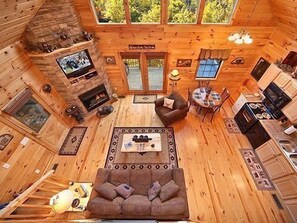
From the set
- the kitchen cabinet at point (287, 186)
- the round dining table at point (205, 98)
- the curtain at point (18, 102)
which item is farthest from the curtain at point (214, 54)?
the curtain at point (18, 102)

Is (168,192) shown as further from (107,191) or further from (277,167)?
(277,167)

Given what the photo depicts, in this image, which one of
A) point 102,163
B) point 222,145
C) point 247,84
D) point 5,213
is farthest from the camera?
point 247,84

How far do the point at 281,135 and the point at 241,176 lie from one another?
5.00ft

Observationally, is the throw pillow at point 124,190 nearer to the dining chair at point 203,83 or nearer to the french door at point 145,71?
the french door at point 145,71

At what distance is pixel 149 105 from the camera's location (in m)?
6.41

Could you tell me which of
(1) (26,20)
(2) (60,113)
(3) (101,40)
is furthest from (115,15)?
(2) (60,113)

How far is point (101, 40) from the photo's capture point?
5121 mm

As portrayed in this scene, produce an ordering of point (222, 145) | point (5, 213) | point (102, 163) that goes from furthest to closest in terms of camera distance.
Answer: point (222, 145), point (102, 163), point (5, 213)

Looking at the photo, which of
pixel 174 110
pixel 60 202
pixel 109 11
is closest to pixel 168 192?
pixel 60 202

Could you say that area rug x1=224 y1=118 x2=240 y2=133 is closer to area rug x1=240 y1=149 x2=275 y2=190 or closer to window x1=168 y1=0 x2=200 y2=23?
area rug x1=240 y1=149 x2=275 y2=190

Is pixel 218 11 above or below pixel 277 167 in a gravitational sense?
above

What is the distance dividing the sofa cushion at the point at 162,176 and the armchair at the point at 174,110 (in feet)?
6.11

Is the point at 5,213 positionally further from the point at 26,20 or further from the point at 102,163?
the point at 26,20

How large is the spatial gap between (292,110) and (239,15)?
10.1 feet
